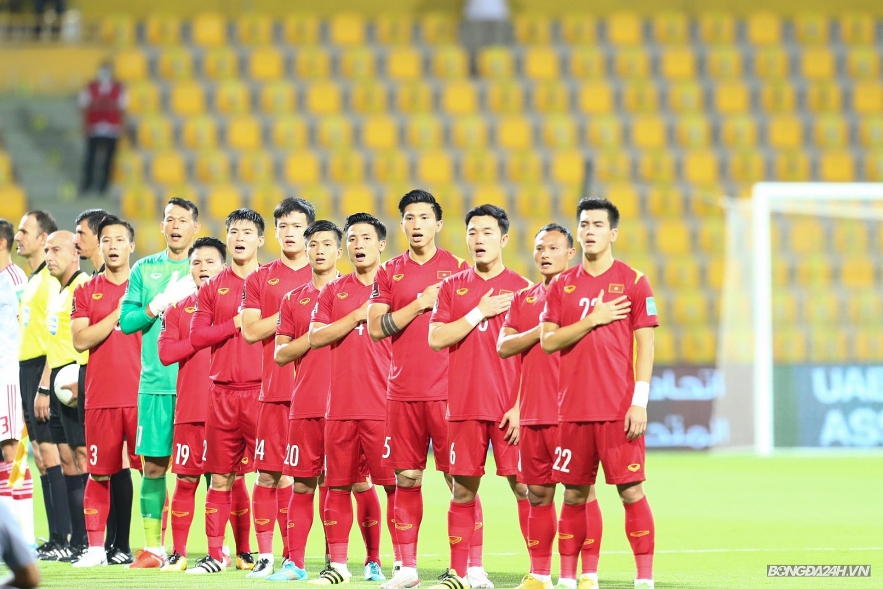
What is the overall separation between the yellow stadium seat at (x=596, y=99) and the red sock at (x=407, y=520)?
14134mm

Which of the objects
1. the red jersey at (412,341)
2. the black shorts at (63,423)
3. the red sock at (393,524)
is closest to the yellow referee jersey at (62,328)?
the black shorts at (63,423)

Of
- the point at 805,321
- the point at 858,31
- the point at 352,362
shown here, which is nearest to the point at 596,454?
the point at 352,362

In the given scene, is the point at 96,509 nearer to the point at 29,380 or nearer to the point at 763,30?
the point at 29,380

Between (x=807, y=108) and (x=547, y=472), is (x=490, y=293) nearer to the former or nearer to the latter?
(x=547, y=472)

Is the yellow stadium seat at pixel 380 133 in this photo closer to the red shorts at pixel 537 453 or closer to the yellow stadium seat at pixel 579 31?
the yellow stadium seat at pixel 579 31

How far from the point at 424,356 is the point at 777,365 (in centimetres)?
1085

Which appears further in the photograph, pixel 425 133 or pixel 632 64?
pixel 632 64

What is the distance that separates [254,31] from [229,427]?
1398 cm

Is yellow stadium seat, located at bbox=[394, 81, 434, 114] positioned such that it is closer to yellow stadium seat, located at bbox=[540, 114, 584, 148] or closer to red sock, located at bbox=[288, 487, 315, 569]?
yellow stadium seat, located at bbox=[540, 114, 584, 148]

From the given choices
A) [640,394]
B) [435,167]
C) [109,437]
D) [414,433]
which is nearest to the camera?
[640,394]

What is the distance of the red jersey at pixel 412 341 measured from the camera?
274 inches

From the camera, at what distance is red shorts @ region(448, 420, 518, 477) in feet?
22.1

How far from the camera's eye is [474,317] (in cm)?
669

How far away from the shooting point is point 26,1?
21.0 metres
